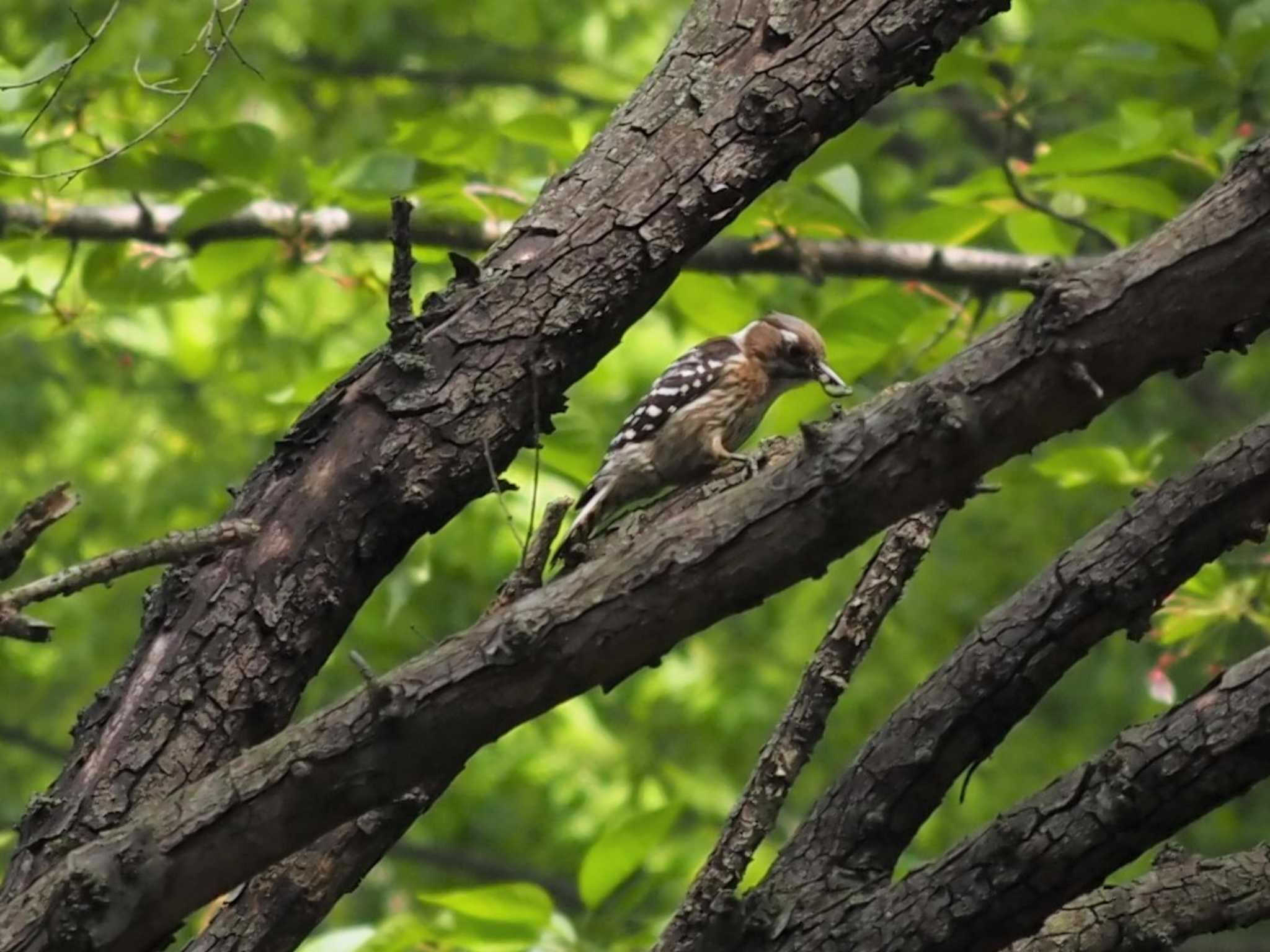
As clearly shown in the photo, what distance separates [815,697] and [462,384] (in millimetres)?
1041

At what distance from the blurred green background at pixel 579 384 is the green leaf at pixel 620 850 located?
0.01m

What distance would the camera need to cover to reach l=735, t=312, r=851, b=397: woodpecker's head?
4957mm

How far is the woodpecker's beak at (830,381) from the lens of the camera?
15.3 feet

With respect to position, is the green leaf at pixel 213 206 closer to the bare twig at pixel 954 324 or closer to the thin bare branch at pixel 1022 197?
the bare twig at pixel 954 324

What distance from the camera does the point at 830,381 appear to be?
484 cm

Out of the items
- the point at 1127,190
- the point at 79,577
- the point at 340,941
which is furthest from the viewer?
the point at 1127,190

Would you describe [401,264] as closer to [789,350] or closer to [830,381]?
[830,381]

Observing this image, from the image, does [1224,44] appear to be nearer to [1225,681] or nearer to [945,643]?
[1225,681]

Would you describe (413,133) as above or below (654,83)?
above

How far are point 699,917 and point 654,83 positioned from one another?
1627mm

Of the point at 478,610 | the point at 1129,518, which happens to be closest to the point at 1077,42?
the point at 1129,518

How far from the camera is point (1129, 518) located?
112 inches

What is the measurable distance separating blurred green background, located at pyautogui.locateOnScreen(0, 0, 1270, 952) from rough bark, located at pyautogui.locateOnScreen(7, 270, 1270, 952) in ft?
5.24

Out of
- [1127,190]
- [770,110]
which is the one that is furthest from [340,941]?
[1127,190]
